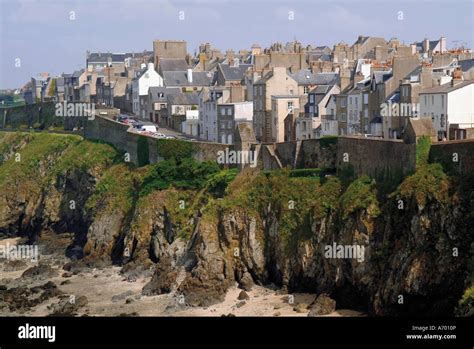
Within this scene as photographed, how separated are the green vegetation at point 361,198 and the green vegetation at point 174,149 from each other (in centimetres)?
1632

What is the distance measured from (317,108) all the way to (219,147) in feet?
22.9

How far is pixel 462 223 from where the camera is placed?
36.0 meters

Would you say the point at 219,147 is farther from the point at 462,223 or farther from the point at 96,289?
the point at 462,223

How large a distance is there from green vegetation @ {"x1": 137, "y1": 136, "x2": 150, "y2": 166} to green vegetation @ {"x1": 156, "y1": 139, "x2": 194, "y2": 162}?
2.06m

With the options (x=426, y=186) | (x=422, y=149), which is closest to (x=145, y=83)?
(x=422, y=149)

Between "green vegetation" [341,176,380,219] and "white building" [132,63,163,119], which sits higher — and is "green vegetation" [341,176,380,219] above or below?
below

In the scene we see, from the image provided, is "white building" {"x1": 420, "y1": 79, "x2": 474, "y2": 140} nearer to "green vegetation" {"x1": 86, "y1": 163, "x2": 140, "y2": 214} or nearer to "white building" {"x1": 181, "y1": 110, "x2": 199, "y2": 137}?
"green vegetation" {"x1": 86, "y1": 163, "x2": 140, "y2": 214}

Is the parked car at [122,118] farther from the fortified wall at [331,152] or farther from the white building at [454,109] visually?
the white building at [454,109]

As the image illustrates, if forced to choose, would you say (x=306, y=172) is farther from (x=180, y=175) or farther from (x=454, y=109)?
(x=180, y=175)

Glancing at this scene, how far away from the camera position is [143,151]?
203ft

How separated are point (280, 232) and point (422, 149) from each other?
9216mm

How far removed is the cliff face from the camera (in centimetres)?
3647

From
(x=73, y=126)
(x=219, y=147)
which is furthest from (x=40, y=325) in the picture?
(x=73, y=126)

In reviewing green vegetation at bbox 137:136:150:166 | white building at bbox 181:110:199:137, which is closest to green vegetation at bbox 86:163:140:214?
green vegetation at bbox 137:136:150:166
